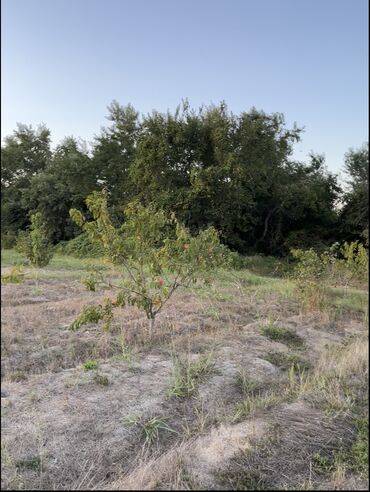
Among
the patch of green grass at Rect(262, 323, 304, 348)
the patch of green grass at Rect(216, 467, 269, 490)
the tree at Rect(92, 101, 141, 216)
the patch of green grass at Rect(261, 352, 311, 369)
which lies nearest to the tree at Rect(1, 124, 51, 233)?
the tree at Rect(92, 101, 141, 216)

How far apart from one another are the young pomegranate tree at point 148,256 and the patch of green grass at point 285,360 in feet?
2.96

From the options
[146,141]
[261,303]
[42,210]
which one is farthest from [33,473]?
[261,303]

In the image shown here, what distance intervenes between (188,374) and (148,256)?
114cm

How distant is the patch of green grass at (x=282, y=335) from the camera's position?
12.5 ft

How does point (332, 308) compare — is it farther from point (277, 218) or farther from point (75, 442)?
point (75, 442)

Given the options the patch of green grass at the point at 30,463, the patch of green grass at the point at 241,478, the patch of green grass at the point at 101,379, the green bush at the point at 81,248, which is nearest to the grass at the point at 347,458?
the patch of green grass at the point at 241,478

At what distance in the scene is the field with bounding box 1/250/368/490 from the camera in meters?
1.60

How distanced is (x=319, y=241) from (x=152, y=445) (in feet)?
7.74

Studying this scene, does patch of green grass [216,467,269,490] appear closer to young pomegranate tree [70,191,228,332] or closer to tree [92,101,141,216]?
tree [92,101,141,216]

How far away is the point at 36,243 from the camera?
7.43 feet

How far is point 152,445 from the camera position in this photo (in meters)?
2.11

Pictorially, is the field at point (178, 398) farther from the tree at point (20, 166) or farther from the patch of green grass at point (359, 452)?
the tree at point (20, 166)

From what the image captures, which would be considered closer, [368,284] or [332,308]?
[368,284]

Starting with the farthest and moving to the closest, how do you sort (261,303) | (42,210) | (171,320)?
(261,303) < (171,320) < (42,210)
